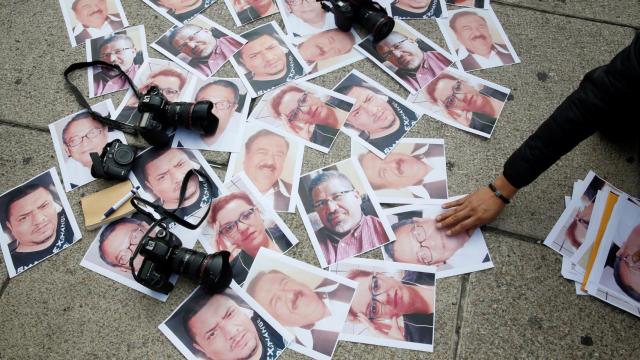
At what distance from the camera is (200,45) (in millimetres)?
1962

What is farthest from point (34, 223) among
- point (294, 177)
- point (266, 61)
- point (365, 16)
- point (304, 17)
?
point (365, 16)

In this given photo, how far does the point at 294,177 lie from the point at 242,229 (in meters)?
0.28

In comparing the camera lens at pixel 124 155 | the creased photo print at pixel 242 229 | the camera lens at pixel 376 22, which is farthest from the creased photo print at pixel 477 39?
the camera lens at pixel 124 155

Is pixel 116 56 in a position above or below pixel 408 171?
above

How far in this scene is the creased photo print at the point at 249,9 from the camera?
2.04 m

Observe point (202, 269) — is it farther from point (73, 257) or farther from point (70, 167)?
point (70, 167)

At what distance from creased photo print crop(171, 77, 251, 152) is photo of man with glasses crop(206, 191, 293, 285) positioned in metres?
0.24

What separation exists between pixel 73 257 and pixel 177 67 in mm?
901

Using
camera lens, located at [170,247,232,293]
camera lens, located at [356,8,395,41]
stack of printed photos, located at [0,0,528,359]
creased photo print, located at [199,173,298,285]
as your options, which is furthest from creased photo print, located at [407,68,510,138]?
camera lens, located at [170,247,232,293]

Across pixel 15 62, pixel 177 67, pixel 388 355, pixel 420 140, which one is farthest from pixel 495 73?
pixel 15 62

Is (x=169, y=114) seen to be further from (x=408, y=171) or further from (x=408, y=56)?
(x=408, y=56)

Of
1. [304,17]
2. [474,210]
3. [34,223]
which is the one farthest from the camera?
[304,17]

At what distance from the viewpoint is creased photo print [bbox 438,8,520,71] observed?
1931mm

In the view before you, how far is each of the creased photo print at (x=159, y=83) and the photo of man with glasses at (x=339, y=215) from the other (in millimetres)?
697
